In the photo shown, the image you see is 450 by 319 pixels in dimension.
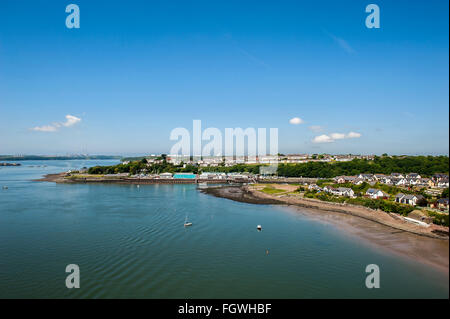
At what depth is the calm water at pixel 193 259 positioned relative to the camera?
19.2 feet

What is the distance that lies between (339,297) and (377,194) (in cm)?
1128

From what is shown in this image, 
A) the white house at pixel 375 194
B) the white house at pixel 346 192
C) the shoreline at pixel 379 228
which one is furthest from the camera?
the white house at pixel 346 192

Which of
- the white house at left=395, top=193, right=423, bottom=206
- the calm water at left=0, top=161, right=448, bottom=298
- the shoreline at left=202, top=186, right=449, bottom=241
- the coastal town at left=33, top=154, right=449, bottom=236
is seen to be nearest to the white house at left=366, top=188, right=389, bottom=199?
the coastal town at left=33, top=154, right=449, bottom=236

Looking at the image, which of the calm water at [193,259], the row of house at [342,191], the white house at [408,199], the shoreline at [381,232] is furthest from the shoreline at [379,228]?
the row of house at [342,191]

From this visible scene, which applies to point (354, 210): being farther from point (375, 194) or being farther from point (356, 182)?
point (356, 182)

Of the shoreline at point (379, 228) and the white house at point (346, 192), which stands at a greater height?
the white house at point (346, 192)

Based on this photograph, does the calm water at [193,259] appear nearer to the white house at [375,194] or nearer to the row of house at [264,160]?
the white house at [375,194]

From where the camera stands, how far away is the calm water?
19.2 ft

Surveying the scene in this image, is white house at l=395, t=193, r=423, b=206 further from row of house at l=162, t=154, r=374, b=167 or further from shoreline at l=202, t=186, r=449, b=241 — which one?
row of house at l=162, t=154, r=374, b=167

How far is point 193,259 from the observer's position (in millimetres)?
7555

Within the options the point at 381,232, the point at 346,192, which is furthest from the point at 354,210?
the point at 381,232

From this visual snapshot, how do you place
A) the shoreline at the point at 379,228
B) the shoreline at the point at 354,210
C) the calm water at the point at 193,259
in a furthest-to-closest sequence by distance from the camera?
the shoreline at the point at 354,210 → the shoreline at the point at 379,228 → the calm water at the point at 193,259

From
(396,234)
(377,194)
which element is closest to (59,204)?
(396,234)
